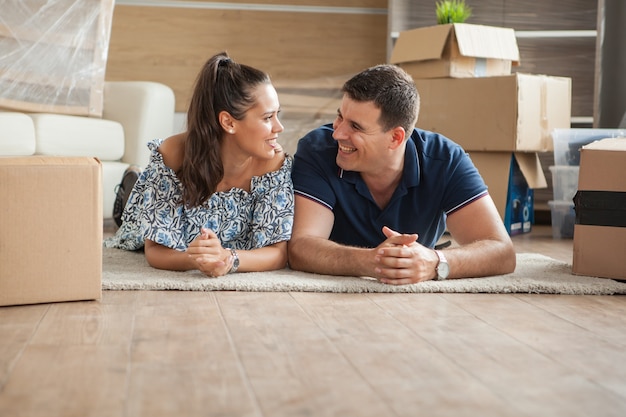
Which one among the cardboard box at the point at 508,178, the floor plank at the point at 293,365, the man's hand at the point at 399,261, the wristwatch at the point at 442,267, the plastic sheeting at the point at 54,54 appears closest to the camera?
the floor plank at the point at 293,365

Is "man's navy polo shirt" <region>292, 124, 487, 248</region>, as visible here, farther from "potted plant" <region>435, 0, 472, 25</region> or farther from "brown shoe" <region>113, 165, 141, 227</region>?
"potted plant" <region>435, 0, 472, 25</region>

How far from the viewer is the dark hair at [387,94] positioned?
2.19 metres

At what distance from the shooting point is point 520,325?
5.44ft

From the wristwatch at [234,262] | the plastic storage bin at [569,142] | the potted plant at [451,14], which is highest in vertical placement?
the potted plant at [451,14]

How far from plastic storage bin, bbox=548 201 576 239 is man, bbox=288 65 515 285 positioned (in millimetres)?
1499

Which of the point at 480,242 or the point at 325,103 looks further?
the point at 325,103

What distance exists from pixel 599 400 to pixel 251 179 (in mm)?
1316

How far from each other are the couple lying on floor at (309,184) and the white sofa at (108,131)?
3.24 feet

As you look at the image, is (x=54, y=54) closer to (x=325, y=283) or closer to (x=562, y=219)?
(x=325, y=283)

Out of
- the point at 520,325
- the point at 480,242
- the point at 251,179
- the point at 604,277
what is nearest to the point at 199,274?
the point at 251,179

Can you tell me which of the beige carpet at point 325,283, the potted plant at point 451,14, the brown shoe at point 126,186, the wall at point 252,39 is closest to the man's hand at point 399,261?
the beige carpet at point 325,283

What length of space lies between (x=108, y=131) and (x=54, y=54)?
43 centimetres

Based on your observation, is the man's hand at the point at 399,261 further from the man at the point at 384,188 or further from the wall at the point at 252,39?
the wall at the point at 252,39

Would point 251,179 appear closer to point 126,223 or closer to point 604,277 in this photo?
point 126,223
